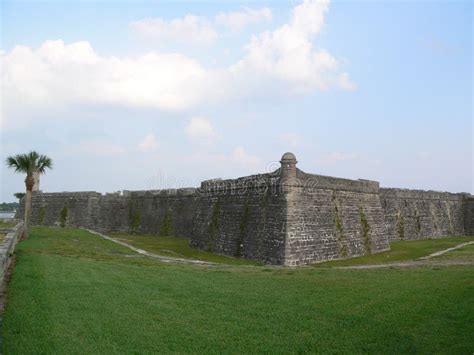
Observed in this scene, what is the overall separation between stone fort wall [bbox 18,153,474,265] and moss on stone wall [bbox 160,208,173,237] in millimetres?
78

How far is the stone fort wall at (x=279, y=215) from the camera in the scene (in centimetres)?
1689

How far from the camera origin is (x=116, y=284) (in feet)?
30.4

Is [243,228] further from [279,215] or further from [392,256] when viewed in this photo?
[392,256]

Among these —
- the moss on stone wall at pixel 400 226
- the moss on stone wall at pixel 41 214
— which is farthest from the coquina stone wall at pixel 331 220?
the moss on stone wall at pixel 41 214

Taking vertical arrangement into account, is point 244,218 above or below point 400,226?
above

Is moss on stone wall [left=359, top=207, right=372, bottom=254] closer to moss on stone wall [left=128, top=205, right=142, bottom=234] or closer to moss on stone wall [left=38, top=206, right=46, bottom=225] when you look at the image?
moss on stone wall [left=128, top=205, right=142, bottom=234]

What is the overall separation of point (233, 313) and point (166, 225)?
77.5ft

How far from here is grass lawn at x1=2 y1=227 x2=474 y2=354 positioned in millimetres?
5648

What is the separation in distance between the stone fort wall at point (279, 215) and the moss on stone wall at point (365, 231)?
0.17 feet

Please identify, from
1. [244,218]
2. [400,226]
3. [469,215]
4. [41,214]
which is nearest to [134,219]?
[41,214]

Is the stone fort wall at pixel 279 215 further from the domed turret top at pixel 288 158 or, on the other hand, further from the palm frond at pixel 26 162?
the palm frond at pixel 26 162

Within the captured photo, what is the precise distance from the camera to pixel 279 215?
1678 centimetres

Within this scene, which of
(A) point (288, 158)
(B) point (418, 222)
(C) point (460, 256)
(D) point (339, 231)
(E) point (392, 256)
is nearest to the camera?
(A) point (288, 158)

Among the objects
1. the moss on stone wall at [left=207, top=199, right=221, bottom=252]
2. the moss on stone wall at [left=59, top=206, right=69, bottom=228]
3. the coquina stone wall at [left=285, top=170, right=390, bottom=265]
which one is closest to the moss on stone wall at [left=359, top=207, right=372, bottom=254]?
the coquina stone wall at [left=285, top=170, right=390, bottom=265]
